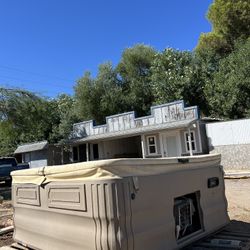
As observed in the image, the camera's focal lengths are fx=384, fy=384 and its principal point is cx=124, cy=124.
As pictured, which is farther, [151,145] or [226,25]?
[226,25]

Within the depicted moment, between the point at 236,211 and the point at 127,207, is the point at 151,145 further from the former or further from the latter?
the point at 127,207

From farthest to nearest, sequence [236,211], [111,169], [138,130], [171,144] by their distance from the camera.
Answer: [138,130]
[171,144]
[236,211]
[111,169]

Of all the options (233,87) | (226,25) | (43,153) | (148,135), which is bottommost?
(43,153)

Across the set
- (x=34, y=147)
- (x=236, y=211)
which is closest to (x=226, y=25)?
(x=34, y=147)

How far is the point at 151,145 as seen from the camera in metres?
27.0

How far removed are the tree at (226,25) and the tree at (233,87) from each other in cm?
343

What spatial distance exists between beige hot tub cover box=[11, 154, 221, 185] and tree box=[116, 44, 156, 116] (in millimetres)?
31945

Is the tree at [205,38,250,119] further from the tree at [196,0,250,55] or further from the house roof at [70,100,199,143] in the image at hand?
the house roof at [70,100,199,143]

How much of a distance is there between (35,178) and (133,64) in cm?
3569

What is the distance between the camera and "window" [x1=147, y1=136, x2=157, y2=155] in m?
26.8

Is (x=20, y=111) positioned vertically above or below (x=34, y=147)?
above

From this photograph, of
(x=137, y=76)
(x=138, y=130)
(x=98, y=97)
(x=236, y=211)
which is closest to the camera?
(x=236, y=211)

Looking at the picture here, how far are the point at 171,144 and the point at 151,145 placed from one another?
1.74 metres

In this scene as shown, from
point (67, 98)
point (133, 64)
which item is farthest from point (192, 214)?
point (67, 98)
